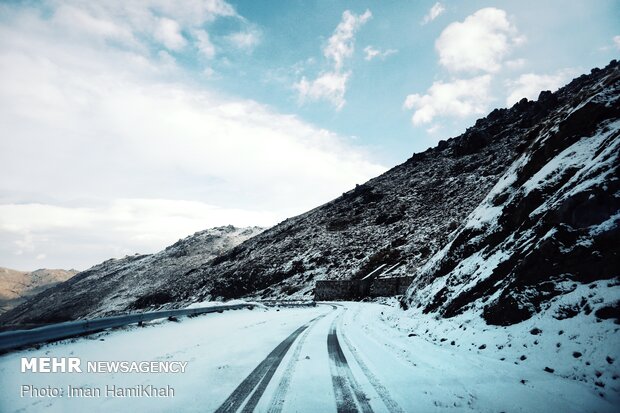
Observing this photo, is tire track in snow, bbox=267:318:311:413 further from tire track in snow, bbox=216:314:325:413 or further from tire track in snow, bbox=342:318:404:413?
tire track in snow, bbox=342:318:404:413

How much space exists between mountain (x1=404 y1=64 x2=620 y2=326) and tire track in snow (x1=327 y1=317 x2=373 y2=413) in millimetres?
4216

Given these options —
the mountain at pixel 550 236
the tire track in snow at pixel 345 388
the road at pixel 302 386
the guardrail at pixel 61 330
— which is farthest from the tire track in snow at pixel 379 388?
the guardrail at pixel 61 330

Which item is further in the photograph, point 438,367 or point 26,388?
point 438,367

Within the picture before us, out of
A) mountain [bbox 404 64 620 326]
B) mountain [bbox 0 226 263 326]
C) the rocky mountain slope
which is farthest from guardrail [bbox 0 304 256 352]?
mountain [bbox 0 226 263 326]

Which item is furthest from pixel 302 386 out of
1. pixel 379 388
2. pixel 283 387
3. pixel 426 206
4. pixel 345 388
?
pixel 426 206

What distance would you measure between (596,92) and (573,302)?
9.53 meters

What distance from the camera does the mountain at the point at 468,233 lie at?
7316 millimetres

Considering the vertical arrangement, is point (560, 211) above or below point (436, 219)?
below

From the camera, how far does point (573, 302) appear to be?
6.05 metres

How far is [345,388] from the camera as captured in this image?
4637 millimetres

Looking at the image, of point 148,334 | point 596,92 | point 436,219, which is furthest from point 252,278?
point 596,92

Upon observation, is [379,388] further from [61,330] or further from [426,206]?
[426,206]

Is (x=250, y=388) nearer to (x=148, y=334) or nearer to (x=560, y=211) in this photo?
(x=148, y=334)

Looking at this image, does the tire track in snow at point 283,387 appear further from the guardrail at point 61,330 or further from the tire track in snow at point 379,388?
the guardrail at point 61,330
